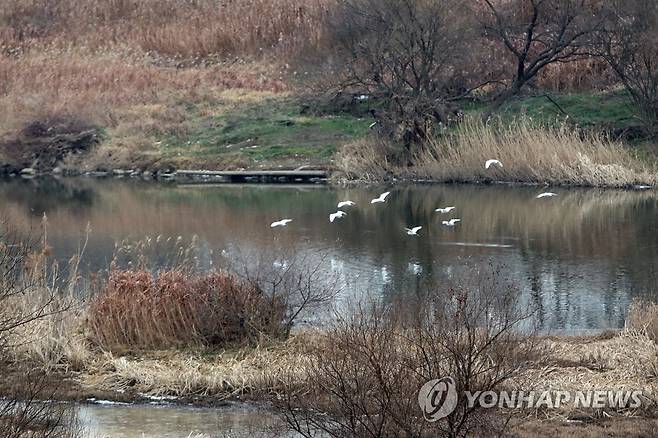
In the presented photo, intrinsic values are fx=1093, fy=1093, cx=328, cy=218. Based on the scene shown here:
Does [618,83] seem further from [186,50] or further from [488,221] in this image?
[186,50]

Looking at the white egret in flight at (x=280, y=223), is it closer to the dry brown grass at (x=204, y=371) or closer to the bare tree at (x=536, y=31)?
the dry brown grass at (x=204, y=371)

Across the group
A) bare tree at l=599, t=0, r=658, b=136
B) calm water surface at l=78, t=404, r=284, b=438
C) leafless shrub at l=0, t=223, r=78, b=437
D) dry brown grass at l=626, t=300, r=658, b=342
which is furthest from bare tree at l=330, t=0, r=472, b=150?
calm water surface at l=78, t=404, r=284, b=438

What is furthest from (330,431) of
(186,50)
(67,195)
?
(186,50)

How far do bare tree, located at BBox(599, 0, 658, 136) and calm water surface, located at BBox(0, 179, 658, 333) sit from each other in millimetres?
5227

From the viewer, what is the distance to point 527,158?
102 ft

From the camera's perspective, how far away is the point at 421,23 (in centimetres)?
3378

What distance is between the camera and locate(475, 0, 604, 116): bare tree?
115ft

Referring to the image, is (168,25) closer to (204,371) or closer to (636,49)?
(636,49)

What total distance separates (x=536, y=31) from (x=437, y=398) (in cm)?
3103

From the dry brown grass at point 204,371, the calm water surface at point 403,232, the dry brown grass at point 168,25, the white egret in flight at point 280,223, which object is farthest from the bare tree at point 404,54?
the dry brown grass at point 204,371

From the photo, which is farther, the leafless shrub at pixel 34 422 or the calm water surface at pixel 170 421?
the calm water surface at pixel 170 421

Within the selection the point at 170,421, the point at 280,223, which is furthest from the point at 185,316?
the point at 280,223

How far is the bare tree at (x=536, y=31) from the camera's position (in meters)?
35.0

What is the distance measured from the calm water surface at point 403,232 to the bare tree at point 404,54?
3.04m
